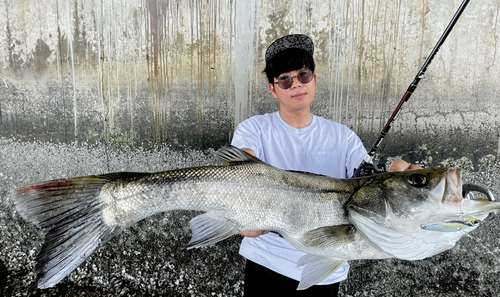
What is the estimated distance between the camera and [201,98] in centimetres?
345

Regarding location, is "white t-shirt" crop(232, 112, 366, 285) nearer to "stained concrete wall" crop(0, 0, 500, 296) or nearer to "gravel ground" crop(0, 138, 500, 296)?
"stained concrete wall" crop(0, 0, 500, 296)

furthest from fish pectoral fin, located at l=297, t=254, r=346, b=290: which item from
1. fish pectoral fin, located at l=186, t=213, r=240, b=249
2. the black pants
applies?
fish pectoral fin, located at l=186, t=213, r=240, b=249

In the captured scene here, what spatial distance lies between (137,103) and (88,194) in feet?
6.56

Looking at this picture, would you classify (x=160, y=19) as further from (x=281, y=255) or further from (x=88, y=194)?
(x=281, y=255)

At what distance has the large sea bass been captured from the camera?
5.38 ft

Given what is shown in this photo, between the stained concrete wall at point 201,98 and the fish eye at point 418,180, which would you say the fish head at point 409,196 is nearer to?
the fish eye at point 418,180

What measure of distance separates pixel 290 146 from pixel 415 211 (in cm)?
105

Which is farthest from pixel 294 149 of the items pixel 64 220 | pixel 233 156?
pixel 64 220

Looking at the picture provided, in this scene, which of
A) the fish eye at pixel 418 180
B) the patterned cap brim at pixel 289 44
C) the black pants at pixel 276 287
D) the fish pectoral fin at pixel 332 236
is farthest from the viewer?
the patterned cap brim at pixel 289 44

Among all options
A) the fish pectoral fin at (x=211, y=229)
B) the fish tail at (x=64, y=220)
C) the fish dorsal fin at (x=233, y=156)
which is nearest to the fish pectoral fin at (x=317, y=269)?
the fish pectoral fin at (x=211, y=229)

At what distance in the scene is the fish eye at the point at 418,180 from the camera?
163cm

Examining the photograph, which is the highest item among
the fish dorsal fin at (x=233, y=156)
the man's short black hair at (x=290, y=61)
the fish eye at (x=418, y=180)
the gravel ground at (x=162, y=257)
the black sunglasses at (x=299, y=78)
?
the man's short black hair at (x=290, y=61)

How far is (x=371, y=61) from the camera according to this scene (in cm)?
327

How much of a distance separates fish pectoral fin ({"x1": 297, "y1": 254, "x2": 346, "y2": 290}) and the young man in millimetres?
329
